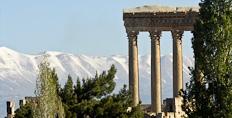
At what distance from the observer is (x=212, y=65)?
73938mm

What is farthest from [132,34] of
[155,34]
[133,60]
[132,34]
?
[133,60]

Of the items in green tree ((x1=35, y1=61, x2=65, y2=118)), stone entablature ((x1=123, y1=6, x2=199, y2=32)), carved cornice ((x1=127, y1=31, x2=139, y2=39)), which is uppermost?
stone entablature ((x1=123, y1=6, x2=199, y2=32))

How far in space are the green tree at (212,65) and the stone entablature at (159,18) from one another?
37068 millimetres

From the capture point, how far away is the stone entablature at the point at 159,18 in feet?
369

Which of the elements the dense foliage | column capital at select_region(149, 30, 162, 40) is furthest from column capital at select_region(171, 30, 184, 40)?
the dense foliage

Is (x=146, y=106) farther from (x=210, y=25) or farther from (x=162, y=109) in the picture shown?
(x=210, y=25)

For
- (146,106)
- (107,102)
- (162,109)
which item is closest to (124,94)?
(107,102)

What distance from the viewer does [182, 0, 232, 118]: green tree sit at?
73562mm

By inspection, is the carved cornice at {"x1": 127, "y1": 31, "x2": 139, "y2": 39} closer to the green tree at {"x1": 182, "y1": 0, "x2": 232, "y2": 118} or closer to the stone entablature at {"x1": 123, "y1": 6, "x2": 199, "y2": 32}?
the stone entablature at {"x1": 123, "y1": 6, "x2": 199, "y2": 32}

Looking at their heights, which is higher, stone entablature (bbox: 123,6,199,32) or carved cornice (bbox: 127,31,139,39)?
stone entablature (bbox: 123,6,199,32)

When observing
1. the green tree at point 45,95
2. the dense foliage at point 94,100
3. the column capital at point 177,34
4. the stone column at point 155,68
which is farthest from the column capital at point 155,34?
the green tree at point 45,95

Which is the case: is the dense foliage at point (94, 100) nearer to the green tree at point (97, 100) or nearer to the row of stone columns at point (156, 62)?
the green tree at point (97, 100)

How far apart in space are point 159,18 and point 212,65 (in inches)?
1560

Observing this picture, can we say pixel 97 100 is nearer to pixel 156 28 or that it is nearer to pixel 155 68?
pixel 155 68
